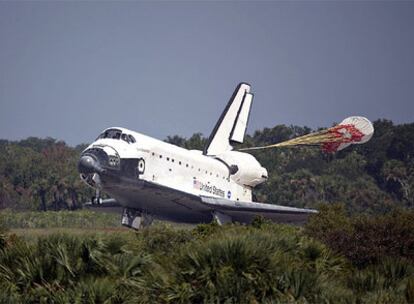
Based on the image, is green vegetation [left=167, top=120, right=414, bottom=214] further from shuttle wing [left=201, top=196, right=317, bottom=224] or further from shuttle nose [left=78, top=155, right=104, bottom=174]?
shuttle nose [left=78, top=155, right=104, bottom=174]

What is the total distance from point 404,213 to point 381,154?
197 feet

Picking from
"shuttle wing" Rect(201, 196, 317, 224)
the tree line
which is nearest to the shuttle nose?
"shuttle wing" Rect(201, 196, 317, 224)

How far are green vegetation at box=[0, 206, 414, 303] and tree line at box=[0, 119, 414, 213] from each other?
36.3m

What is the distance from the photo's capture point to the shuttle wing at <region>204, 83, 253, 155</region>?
3484cm

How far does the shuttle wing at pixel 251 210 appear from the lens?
3122 cm

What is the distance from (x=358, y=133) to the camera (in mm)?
36062

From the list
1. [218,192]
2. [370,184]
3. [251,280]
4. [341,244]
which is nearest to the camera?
[251,280]

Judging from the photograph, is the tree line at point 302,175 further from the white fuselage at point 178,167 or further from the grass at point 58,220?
the white fuselage at point 178,167

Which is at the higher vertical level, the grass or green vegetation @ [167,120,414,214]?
green vegetation @ [167,120,414,214]

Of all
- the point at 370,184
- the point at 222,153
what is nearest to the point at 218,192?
the point at 222,153

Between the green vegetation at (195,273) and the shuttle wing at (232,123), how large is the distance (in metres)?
16.9

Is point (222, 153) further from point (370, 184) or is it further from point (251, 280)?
point (370, 184)

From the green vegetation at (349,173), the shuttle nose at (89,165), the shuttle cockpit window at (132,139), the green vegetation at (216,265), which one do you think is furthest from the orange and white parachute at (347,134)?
the green vegetation at (349,173)

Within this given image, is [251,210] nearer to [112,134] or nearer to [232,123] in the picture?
[232,123]
